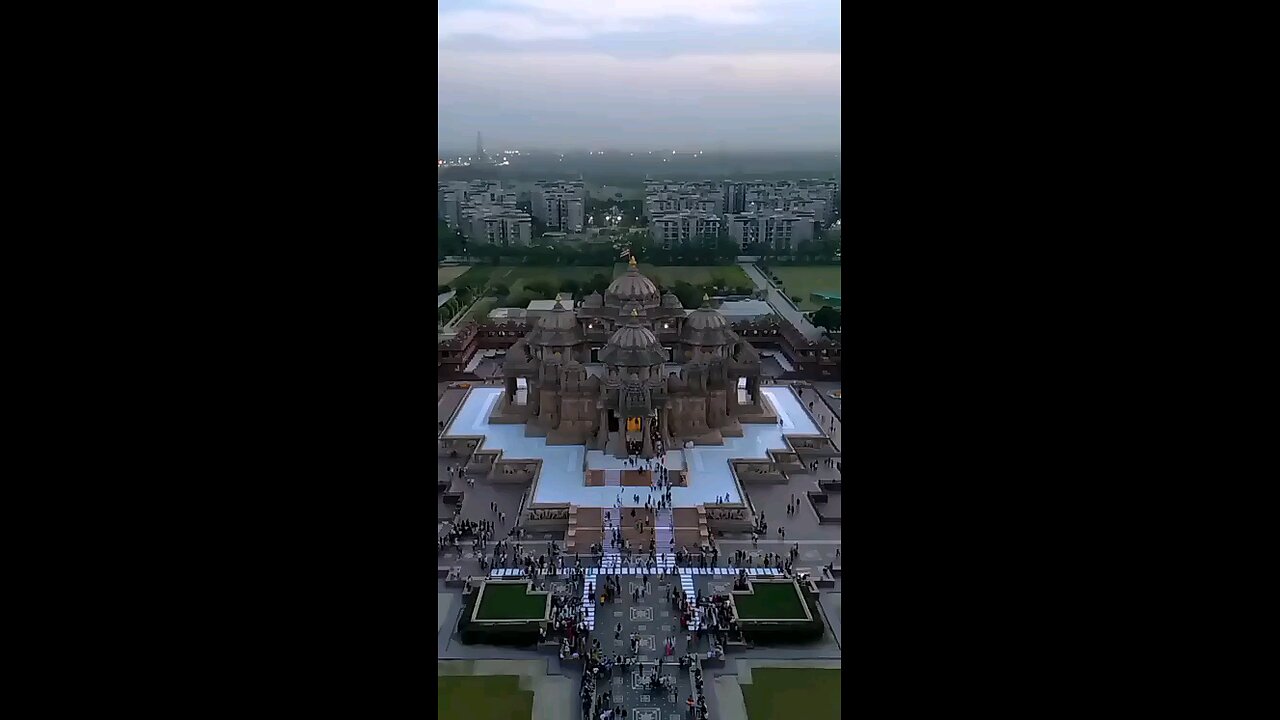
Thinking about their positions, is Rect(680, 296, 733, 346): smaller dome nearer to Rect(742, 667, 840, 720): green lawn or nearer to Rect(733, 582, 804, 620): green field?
Rect(733, 582, 804, 620): green field

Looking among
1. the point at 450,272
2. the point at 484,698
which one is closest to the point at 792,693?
the point at 484,698

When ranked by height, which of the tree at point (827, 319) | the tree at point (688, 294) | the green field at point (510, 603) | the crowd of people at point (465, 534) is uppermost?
the tree at point (688, 294)

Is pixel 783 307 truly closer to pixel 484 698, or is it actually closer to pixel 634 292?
pixel 634 292

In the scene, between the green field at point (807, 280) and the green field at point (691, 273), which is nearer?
the green field at point (807, 280)

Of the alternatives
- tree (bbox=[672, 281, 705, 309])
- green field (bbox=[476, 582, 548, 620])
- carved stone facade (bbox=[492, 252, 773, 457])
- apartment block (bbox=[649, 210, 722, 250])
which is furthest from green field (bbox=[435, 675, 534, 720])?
apartment block (bbox=[649, 210, 722, 250])

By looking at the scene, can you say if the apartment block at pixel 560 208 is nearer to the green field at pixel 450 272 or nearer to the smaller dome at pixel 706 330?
the green field at pixel 450 272

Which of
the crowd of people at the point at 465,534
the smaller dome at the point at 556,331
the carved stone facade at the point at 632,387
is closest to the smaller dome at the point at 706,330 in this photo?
the carved stone facade at the point at 632,387
